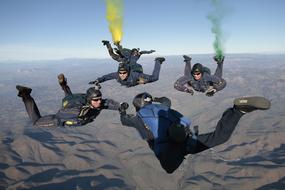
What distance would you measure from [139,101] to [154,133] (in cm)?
138

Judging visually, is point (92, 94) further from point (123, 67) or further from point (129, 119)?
point (123, 67)

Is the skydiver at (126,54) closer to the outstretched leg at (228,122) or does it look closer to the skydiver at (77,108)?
the skydiver at (77,108)

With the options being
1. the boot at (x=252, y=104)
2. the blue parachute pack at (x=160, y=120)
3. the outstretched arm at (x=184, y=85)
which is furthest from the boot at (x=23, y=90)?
the boot at (x=252, y=104)

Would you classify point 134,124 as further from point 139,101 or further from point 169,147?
point 169,147

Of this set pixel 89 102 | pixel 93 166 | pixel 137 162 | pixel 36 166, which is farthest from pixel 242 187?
pixel 89 102

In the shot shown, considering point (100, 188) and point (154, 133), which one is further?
point (100, 188)

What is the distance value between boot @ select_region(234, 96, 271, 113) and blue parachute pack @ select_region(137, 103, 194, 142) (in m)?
1.69

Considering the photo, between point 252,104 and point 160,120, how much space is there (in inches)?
101

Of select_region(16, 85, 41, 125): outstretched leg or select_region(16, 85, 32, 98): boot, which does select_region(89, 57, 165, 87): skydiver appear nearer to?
select_region(16, 85, 41, 125): outstretched leg

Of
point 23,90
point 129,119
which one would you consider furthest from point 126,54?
point 129,119

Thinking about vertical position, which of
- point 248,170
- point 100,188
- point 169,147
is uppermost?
point 169,147

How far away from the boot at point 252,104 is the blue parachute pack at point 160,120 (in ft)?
5.54

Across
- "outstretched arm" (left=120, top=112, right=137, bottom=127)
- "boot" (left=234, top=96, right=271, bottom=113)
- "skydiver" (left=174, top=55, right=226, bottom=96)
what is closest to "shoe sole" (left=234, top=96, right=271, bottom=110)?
"boot" (left=234, top=96, right=271, bottom=113)

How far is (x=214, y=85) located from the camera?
17078 millimetres
